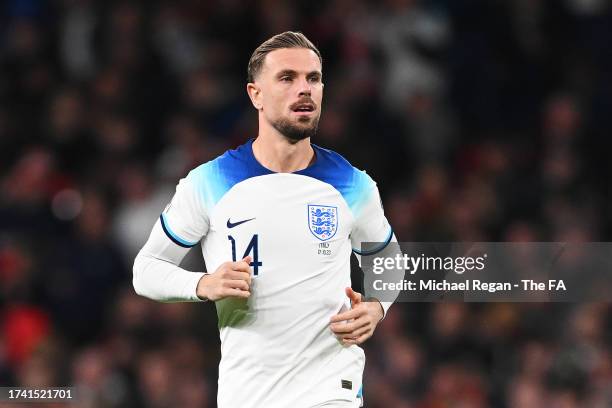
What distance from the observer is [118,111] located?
10516 mm

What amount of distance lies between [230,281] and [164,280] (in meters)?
0.45

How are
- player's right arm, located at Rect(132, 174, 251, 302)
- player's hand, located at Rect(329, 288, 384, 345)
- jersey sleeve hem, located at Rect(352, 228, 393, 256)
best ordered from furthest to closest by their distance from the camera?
jersey sleeve hem, located at Rect(352, 228, 393, 256)
player's right arm, located at Rect(132, 174, 251, 302)
player's hand, located at Rect(329, 288, 384, 345)

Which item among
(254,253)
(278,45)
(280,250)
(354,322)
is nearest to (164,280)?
(254,253)

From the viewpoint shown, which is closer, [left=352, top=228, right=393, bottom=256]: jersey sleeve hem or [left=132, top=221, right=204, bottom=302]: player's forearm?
[left=132, top=221, right=204, bottom=302]: player's forearm

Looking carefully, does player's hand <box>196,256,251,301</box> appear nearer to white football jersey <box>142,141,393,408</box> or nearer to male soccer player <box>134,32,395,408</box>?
male soccer player <box>134,32,395,408</box>

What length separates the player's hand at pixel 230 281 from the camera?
4711 millimetres

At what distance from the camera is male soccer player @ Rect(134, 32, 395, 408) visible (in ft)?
16.4

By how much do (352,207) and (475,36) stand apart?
5.63 meters

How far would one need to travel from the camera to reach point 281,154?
5.16 meters

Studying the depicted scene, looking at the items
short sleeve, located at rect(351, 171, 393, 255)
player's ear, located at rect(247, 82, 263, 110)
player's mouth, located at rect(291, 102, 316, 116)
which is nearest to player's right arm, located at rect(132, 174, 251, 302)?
player's ear, located at rect(247, 82, 263, 110)

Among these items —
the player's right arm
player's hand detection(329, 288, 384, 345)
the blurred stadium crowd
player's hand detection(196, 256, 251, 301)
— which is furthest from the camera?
the blurred stadium crowd

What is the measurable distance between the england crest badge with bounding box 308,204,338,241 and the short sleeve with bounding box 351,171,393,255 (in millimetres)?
127

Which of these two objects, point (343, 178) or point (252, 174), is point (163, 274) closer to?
point (252, 174)

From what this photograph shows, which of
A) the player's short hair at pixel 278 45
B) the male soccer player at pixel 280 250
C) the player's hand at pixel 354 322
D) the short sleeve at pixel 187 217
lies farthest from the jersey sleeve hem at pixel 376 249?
the player's short hair at pixel 278 45
